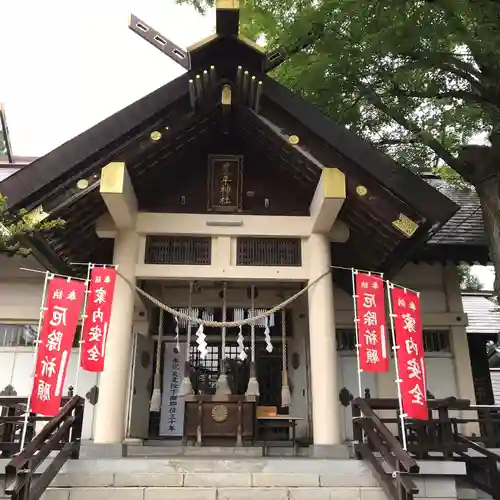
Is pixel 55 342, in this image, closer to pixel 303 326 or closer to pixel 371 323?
pixel 371 323

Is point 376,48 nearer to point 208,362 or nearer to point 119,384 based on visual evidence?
point 119,384

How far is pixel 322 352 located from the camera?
290 inches

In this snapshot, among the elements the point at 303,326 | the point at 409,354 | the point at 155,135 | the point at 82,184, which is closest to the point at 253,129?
the point at 155,135

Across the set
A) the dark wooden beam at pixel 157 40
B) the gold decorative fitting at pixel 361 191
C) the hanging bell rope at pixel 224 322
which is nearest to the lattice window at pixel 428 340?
the hanging bell rope at pixel 224 322

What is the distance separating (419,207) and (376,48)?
234 centimetres

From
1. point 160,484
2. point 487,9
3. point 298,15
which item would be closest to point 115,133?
point 298,15

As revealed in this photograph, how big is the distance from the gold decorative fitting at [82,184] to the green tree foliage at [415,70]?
12.4 feet

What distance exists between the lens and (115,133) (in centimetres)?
726

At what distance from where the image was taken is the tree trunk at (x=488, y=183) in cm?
749

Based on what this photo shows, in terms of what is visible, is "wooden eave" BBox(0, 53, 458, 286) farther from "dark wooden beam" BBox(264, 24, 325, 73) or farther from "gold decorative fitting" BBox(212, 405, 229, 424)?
"gold decorative fitting" BBox(212, 405, 229, 424)

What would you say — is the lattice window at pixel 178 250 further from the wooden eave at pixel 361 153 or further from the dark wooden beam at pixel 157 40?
the dark wooden beam at pixel 157 40

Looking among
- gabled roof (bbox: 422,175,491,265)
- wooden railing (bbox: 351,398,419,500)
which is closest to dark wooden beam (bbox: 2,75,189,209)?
wooden railing (bbox: 351,398,419,500)

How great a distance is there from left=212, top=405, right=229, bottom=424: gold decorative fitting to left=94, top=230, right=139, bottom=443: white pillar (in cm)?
163

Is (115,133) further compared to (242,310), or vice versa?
(242,310)
